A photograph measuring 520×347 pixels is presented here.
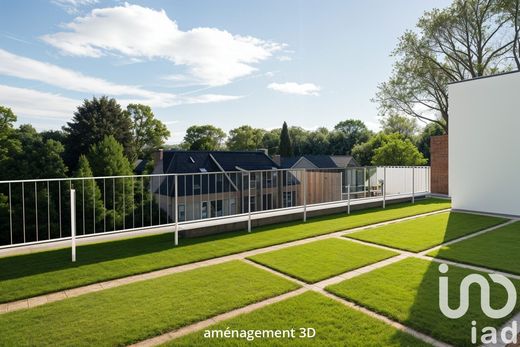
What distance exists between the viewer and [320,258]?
4.70m

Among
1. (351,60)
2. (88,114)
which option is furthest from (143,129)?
(351,60)

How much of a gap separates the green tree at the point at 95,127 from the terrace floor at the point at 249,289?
24.5 m

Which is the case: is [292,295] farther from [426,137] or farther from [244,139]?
[244,139]

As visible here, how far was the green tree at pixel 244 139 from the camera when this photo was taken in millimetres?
56281

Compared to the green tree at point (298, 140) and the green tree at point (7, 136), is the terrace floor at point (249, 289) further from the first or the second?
the green tree at point (298, 140)

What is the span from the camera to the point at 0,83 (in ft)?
77.6

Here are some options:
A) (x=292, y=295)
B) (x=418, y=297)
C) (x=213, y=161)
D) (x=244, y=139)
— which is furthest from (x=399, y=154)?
(x=244, y=139)

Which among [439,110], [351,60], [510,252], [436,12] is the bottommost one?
[510,252]

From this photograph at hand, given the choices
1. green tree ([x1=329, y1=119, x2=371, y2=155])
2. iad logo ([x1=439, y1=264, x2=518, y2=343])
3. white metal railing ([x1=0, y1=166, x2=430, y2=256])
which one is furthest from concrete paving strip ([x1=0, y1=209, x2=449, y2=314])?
green tree ([x1=329, y1=119, x2=371, y2=155])

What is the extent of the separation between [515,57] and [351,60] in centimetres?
938

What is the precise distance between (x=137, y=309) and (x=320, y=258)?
2.64m

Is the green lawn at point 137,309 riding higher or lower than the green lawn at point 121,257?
lower

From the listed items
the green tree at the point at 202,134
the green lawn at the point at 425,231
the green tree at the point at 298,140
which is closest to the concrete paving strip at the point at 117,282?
the green lawn at the point at 425,231

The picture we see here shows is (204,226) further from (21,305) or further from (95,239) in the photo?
(21,305)
